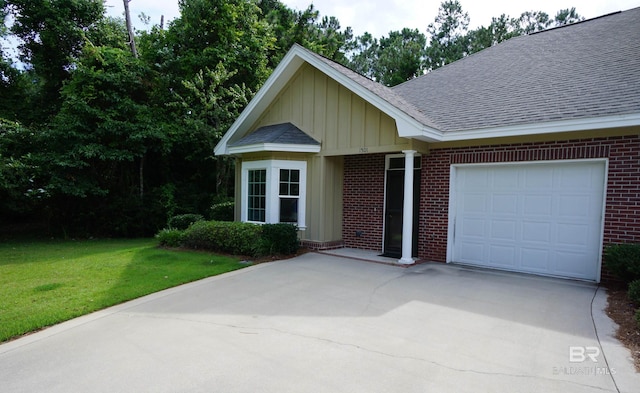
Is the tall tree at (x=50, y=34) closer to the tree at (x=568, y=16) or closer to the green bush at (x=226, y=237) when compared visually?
the green bush at (x=226, y=237)

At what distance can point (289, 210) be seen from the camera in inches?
393

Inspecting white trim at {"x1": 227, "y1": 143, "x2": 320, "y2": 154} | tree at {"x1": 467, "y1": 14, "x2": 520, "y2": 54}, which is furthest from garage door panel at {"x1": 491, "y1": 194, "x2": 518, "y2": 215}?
tree at {"x1": 467, "y1": 14, "x2": 520, "y2": 54}

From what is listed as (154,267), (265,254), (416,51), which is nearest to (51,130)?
(154,267)

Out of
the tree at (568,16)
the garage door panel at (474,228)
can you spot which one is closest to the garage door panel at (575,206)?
the garage door panel at (474,228)

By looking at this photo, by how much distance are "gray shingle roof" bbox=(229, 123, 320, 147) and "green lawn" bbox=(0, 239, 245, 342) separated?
3202 millimetres

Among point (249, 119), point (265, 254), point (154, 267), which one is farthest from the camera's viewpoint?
point (249, 119)

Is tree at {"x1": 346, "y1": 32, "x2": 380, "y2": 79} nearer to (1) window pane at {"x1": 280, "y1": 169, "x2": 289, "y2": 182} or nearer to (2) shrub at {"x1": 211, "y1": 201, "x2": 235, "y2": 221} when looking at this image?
(2) shrub at {"x1": 211, "y1": 201, "x2": 235, "y2": 221}

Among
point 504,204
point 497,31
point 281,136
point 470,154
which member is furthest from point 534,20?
point 281,136

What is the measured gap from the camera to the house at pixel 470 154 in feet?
21.5

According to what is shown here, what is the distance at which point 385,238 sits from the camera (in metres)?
9.45

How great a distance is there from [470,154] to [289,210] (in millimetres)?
4729

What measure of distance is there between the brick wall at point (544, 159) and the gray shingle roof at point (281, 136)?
3.20 m

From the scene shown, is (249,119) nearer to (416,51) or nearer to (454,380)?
(454,380)

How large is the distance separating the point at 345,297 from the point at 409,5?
41.8 feet
